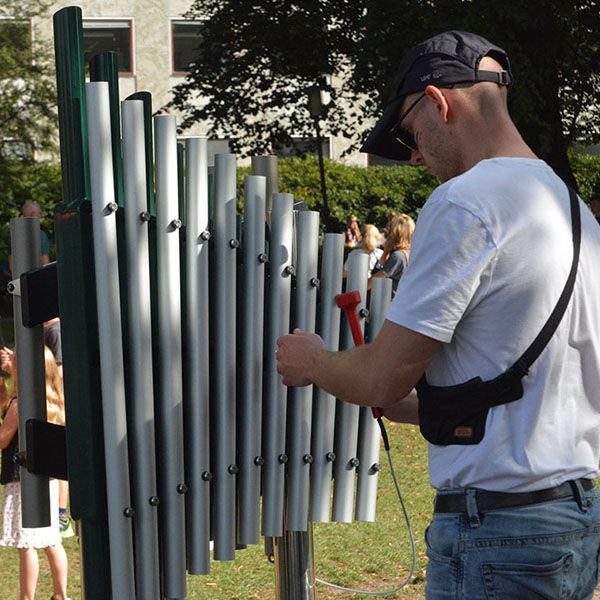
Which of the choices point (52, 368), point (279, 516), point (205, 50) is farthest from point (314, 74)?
point (279, 516)

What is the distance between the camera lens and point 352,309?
3832 mm

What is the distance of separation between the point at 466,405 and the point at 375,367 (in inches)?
8.0

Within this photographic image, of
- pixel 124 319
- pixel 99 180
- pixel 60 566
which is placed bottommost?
pixel 60 566

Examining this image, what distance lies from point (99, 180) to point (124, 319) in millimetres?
389

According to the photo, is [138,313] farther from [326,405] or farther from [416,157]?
[416,157]

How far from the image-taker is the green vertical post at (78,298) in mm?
3467

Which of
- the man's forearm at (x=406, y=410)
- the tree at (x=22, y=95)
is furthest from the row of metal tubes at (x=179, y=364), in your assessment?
the tree at (x=22, y=95)

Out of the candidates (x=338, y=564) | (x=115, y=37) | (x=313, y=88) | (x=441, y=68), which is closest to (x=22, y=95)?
(x=313, y=88)

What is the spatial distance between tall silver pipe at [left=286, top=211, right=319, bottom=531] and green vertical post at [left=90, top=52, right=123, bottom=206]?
61 centimetres

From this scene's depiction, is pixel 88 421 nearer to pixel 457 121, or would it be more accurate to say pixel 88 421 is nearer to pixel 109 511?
pixel 109 511

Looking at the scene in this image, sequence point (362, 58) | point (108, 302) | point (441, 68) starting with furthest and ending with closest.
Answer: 1. point (362, 58)
2. point (108, 302)
3. point (441, 68)

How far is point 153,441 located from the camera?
3.53m

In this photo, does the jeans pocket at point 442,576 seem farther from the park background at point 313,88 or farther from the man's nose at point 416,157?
the park background at point 313,88

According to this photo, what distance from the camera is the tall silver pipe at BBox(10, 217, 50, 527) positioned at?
146 inches
